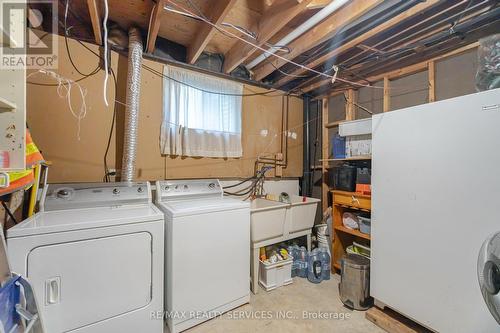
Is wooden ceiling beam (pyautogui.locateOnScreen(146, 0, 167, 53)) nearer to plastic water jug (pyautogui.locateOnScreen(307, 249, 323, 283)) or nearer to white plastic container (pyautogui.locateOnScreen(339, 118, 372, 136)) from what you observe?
white plastic container (pyautogui.locateOnScreen(339, 118, 372, 136))

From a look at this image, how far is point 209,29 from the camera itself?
1833 mm

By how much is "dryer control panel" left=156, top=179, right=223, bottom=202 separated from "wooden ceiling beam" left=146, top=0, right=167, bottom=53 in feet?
4.30

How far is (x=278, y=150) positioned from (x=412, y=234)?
186cm

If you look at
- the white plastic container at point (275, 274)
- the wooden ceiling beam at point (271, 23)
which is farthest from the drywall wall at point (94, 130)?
the white plastic container at point (275, 274)

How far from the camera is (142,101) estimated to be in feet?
7.01

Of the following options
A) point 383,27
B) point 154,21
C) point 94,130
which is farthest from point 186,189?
point 383,27

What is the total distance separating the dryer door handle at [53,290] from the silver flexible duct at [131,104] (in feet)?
2.87

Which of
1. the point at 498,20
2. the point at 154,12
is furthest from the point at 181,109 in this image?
the point at 498,20

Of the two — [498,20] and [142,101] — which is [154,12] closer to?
[142,101]

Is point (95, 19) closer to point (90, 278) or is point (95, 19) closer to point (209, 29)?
point (209, 29)

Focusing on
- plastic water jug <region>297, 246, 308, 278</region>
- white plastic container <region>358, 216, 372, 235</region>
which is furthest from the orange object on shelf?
plastic water jug <region>297, 246, 308, 278</region>

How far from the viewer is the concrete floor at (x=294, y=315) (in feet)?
5.60

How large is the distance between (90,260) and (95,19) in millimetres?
1715

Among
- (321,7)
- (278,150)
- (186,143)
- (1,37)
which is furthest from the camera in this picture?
(278,150)
